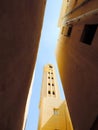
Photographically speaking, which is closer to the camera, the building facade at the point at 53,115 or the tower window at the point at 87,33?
the tower window at the point at 87,33

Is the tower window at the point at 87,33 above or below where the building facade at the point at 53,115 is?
above

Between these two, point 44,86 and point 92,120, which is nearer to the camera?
point 92,120

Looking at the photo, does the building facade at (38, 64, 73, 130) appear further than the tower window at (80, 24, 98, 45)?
Yes

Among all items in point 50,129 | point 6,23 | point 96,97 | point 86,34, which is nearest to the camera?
point 6,23

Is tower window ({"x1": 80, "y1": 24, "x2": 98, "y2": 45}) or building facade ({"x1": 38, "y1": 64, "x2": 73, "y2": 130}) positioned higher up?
tower window ({"x1": 80, "y1": 24, "x2": 98, "y2": 45})

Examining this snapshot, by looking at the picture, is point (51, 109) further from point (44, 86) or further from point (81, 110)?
point (81, 110)

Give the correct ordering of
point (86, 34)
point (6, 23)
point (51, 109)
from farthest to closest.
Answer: point (51, 109) < point (86, 34) < point (6, 23)

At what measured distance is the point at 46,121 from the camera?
22375 millimetres

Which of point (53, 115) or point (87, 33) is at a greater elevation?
point (87, 33)

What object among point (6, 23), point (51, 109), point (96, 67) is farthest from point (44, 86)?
point (6, 23)

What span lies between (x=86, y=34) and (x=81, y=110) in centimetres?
296

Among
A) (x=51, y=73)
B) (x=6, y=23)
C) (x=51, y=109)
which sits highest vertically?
(x=6, y=23)

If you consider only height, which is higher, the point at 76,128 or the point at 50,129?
the point at 76,128

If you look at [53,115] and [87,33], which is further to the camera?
[53,115]
